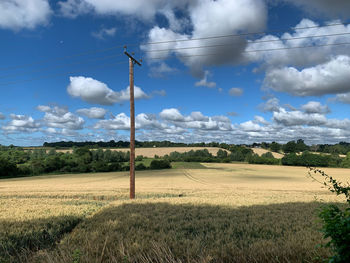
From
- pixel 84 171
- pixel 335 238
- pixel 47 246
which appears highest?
pixel 335 238

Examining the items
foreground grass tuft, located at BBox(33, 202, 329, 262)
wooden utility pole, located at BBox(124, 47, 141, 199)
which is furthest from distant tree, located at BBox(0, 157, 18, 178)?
foreground grass tuft, located at BBox(33, 202, 329, 262)

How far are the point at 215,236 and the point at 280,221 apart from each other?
328 cm

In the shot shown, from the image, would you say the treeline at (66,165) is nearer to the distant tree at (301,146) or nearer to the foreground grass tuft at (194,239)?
the distant tree at (301,146)

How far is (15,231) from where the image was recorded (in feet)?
25.2

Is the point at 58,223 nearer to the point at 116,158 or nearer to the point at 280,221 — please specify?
the point at 280,221

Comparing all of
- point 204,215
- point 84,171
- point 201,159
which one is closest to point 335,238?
point 204,215

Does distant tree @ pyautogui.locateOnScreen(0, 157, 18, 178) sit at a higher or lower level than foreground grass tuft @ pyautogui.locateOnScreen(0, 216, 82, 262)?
lower

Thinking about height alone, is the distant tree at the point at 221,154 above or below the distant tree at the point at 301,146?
below

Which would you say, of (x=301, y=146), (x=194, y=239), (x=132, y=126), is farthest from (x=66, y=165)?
(x=301, y=146)

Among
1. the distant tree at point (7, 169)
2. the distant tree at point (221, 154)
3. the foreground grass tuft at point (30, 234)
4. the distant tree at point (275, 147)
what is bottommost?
the distant tree at point (7, 169)

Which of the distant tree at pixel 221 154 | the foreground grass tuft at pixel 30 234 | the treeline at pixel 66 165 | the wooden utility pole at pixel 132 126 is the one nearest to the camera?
the foreground grass tuft at pixel 30 234

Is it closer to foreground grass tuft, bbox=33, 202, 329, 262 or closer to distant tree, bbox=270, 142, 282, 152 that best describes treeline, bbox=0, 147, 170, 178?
distant tree, bbox=270, 142, 282, 152

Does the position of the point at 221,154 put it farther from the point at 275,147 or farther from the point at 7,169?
the point at 7,169

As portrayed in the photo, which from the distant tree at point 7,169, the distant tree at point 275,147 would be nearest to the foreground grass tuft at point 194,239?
the distant tree at point 7,169
